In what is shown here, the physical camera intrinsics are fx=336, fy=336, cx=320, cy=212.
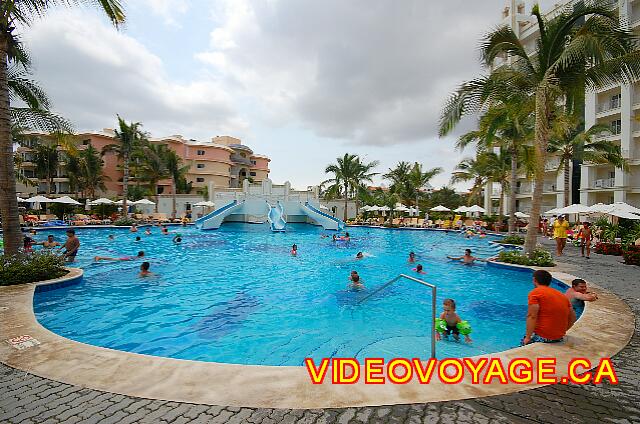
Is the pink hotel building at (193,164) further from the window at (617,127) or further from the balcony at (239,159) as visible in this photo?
the window at (617,127)

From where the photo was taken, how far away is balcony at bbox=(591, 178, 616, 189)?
108 ft

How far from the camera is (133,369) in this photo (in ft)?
12.8

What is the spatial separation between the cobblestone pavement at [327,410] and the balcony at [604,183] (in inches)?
1538

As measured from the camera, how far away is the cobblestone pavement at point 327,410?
9.78 ft

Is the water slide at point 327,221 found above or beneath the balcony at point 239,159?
beneath

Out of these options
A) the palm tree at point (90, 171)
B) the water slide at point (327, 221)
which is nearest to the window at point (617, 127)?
the water slide at point (327, 221)

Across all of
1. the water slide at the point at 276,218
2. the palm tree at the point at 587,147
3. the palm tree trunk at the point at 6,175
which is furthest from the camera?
the water slide at the point at 276,218

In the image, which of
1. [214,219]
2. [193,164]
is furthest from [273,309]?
[193,164]

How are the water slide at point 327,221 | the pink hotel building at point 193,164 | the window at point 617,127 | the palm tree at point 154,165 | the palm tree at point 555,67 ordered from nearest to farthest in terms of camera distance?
the palm tree at point 555,67 → the window at point 617,127 → the water slide at point 327,221 → the palm tree at point 154,165 → the pink hotel building at point 193,164

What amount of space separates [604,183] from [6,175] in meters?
44.8

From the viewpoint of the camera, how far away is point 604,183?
3403cm

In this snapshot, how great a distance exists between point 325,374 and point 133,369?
2.23 meters

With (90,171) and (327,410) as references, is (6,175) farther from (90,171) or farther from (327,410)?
(90,171)

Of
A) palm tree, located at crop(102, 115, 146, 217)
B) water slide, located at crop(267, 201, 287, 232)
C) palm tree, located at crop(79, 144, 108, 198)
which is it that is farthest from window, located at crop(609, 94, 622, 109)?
palm tree, located at crop(79, 144, 108, 198)
